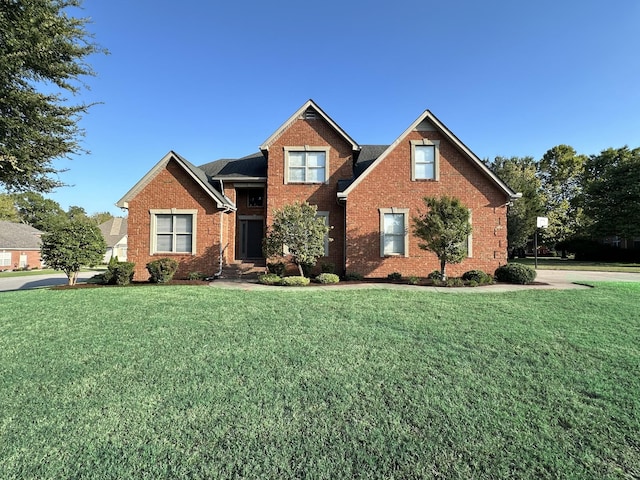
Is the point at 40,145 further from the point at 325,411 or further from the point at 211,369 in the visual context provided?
the point at 325,411

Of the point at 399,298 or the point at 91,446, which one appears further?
the point at 399,298

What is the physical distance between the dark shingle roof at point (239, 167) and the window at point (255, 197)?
887 mm

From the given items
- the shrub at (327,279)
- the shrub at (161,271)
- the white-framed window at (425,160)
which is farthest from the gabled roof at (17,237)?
the white-framed window at (425,160)

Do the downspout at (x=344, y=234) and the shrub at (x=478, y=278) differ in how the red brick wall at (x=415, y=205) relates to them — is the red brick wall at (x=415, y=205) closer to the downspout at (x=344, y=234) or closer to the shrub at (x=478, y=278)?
the downspout at (x=344, y=234)

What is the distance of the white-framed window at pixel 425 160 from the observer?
14.4m

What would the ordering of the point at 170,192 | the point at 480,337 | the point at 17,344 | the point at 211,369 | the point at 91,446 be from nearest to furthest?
1. the point at 91,446
2. the point at 211,369
3. the point at 17,344
4. the point at 480,337
5. the point at 170,192

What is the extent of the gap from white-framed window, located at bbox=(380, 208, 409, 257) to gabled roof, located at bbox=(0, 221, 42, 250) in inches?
1738

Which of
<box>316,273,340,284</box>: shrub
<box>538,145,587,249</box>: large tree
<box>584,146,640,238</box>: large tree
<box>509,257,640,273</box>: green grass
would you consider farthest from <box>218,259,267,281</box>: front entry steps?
<box>584,146,640,238</box>: large tree

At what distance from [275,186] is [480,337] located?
11771 mm

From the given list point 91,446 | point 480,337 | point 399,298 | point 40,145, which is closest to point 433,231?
point 399,298

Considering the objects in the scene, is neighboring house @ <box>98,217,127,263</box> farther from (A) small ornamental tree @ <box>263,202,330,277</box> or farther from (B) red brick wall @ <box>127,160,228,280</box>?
(A) small ornamental tree @ <box>263,202,330,277</box>

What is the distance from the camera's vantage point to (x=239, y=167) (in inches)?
680

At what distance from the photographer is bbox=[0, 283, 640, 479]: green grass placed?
2.55m

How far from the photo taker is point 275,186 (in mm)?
15375
